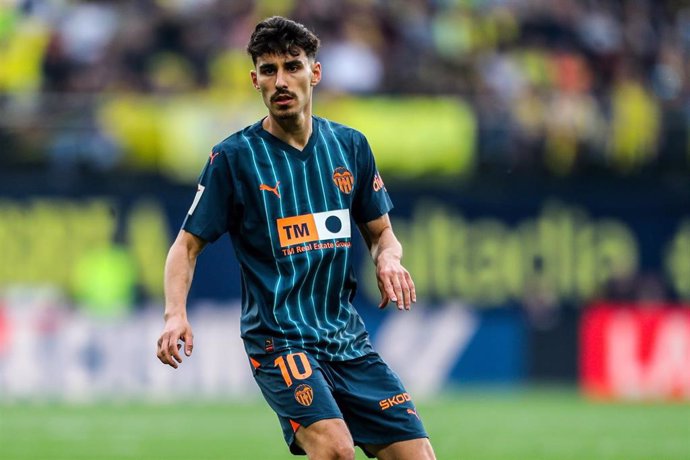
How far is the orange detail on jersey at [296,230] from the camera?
633 centimetres

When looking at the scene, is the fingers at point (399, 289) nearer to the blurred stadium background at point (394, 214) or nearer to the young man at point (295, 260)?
the young man at point (295, 260)

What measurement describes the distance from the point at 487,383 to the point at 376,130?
3253mm

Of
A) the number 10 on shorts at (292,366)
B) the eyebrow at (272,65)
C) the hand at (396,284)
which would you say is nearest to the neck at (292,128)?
the eyebrow at (272,65)

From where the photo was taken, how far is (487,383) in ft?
59.2

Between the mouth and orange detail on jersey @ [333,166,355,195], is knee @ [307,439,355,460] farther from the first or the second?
the mouth

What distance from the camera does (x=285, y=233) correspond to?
634 cm

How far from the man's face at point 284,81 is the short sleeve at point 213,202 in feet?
1.02

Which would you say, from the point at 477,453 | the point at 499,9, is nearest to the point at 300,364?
the point at 477,453

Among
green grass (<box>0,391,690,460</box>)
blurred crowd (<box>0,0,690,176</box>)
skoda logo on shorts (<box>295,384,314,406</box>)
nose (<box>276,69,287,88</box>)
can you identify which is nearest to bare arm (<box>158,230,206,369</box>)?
skoda logo on shorts (<box>295,384,314,406</box>)

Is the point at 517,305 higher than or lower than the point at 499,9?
lower

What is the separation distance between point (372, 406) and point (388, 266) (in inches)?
22.6

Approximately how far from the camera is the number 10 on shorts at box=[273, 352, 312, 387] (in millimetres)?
6188

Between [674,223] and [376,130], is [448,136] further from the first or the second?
[674,223]

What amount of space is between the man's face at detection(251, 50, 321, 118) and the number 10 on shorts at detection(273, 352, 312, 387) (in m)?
0.98
